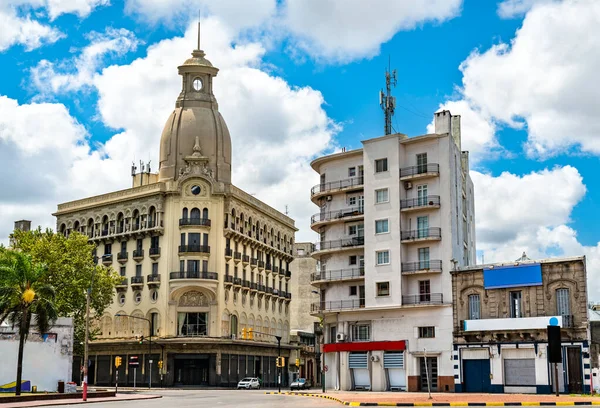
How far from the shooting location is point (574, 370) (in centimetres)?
5434

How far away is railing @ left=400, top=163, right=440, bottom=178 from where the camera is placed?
6412 centimetres

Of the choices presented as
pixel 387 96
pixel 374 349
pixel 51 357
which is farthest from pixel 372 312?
pixel 51 357

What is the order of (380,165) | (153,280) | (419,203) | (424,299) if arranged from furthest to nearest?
(153,280), (380,165), (419,203), (424,299)

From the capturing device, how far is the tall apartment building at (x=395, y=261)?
6200 cm

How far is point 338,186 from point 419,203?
830 cm

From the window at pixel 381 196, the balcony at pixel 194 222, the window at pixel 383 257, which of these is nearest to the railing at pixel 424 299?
the window at pixel 383 257

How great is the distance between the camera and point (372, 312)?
64500mm

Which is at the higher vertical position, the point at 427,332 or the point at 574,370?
the point at 427,332

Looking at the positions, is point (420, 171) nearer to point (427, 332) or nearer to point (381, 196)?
point (381, 196)

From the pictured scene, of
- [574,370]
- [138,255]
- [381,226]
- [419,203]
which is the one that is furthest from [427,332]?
[138,255]

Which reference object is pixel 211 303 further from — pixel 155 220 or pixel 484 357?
pixel 484 357

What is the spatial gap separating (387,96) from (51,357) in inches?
1464

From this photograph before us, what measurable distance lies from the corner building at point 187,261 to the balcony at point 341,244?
70.9 feet

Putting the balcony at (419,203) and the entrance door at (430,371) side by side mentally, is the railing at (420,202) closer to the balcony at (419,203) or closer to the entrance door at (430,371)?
the balcony at (419,203)
